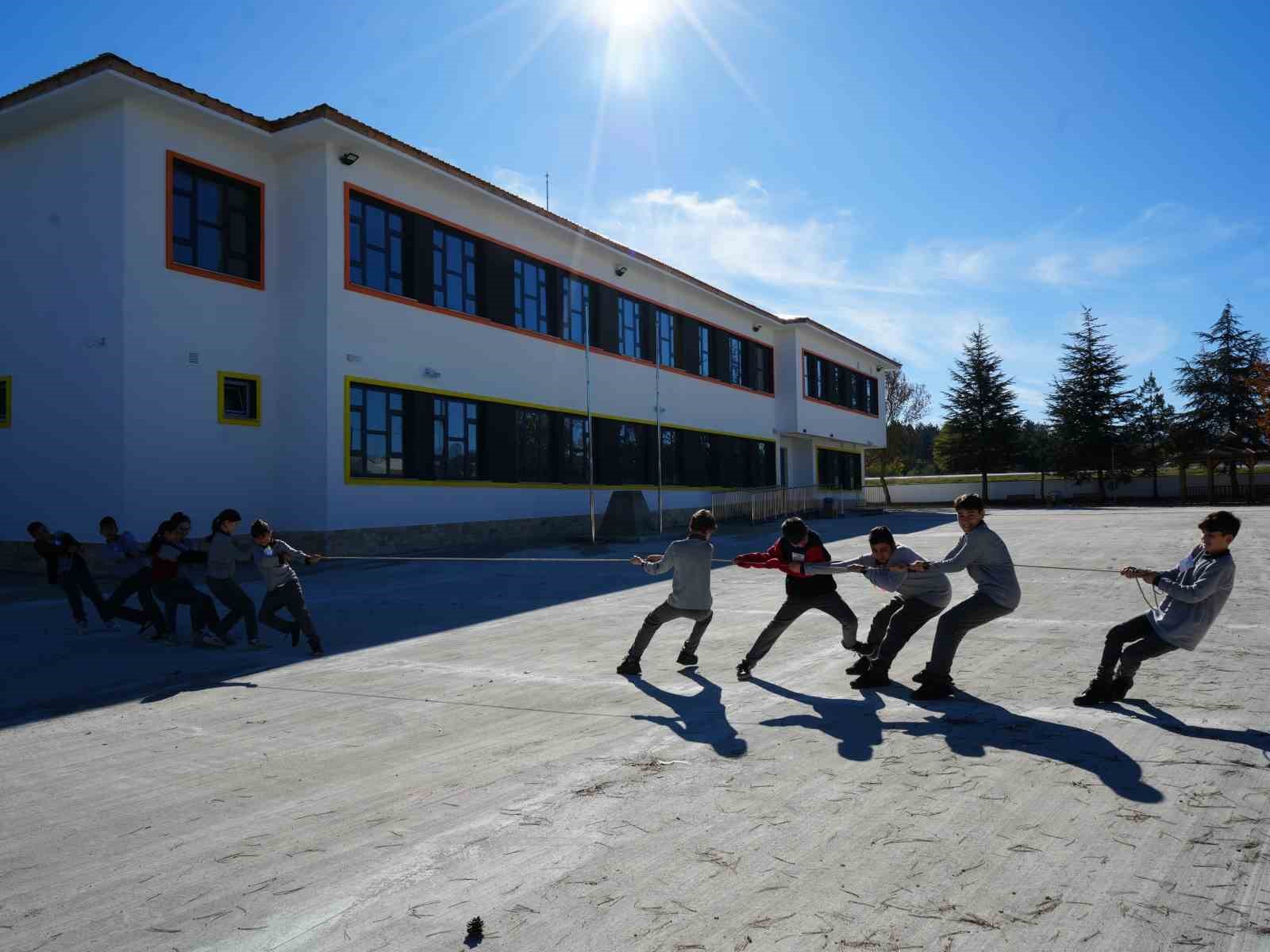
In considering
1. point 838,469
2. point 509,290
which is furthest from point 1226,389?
point 509,290

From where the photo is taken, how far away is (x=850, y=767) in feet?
16.7

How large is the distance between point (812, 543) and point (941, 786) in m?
3.37

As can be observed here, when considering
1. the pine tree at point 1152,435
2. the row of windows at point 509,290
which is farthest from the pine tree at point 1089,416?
the row of windows at point 509,290

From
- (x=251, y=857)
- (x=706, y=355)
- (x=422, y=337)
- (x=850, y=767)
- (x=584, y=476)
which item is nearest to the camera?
(x=251, y=857)

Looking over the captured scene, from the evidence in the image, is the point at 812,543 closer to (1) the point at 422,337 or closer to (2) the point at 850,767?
(2) the point at 850,767

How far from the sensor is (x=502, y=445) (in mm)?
22797

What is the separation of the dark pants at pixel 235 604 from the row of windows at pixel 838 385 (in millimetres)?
31564

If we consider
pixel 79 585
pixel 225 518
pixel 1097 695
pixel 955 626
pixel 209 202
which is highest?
pixel 209 202

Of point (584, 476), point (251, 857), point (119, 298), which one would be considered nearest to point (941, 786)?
point (251, 857)

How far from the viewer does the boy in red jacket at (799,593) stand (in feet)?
25.6

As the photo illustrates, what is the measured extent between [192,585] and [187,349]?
856 cm

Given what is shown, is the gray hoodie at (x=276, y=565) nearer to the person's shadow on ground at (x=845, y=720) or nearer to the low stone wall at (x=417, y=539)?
the person's shadow on ground at (x=845, y=720)

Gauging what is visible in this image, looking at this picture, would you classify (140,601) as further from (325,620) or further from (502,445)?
(502,445)

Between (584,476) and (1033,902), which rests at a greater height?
(584,476)
